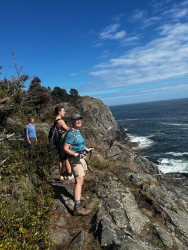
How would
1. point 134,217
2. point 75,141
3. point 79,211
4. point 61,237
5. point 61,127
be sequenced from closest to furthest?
point 61,237 → point 75,141 → point 79,211 → point 134,217 → point 61,127

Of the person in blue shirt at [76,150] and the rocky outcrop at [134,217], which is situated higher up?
the person in blue shirt at [76,150]

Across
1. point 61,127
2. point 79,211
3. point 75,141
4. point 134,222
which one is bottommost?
point 134,222

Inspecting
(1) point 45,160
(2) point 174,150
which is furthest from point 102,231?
(2) point 174,150

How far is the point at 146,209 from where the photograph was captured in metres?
4.89

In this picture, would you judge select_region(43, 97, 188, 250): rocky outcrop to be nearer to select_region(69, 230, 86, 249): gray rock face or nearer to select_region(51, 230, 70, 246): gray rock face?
select_region(69, 230, 86, 249): gray rock face

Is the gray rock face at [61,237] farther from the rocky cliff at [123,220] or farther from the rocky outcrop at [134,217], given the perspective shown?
the rocky outcrop at [134,217]

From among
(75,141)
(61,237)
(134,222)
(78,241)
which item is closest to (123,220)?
(134,222)

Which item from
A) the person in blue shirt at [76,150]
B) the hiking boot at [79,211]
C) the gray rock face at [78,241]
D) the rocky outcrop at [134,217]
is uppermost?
the person in blue shirt at [76,150]

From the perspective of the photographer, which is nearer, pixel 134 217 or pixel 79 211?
pixel 79 211

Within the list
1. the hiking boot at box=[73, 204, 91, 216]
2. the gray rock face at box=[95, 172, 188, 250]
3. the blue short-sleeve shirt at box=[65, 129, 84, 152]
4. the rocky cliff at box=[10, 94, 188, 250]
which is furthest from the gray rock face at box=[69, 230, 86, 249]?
the blue short-sleeve shirt at box=[65, 129, 84, 152]

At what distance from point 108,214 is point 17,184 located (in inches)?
96.4

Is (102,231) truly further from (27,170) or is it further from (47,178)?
(27,170)

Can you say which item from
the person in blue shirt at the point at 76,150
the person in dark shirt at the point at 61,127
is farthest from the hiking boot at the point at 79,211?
the person in dark shirt at the point at 61,127

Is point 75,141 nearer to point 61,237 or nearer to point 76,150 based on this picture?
point 76,150
